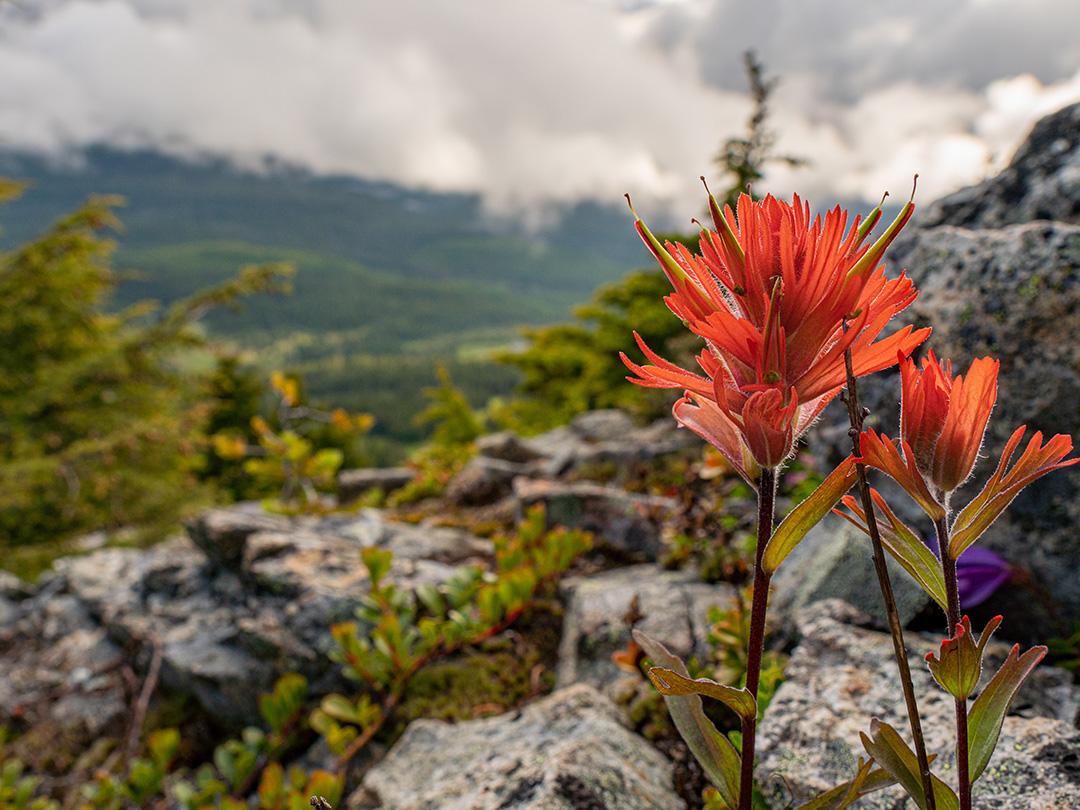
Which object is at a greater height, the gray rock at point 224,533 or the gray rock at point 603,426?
the gray rock at point 603,426

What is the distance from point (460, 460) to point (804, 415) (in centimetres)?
1001

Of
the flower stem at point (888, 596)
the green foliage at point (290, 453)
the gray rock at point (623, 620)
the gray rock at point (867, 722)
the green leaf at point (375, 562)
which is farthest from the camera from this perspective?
the green foliage at point (290, 453)

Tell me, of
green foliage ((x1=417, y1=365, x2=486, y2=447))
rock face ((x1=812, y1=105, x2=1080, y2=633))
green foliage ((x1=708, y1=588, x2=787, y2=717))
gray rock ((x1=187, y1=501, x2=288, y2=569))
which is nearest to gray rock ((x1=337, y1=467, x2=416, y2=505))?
gray rock ((x1=187, y1=501, x2=288, y2=569))

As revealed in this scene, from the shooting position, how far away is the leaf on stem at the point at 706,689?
3.38 ft

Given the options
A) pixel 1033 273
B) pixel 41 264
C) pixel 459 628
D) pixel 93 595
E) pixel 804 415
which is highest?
pixel 41 264

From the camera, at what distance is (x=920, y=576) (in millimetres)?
1162

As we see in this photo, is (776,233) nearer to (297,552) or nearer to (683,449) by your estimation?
(297,552)

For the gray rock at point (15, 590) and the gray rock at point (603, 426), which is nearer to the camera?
the gray rock at point (15, 590)

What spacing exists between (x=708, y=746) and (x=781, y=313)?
94 centimetres

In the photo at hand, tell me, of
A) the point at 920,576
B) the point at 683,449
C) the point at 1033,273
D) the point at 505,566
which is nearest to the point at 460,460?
the point at 683,449

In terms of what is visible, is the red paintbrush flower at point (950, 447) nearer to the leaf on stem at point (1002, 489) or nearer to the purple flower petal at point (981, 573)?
the leaf on stem at point (1002, 489)

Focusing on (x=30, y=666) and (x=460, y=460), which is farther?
(x=460, y=460)

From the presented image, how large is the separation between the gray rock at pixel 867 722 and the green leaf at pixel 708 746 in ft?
1.99

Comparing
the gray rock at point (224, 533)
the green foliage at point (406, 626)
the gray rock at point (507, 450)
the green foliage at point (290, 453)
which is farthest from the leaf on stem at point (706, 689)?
the gray rock at point (507, 450)
